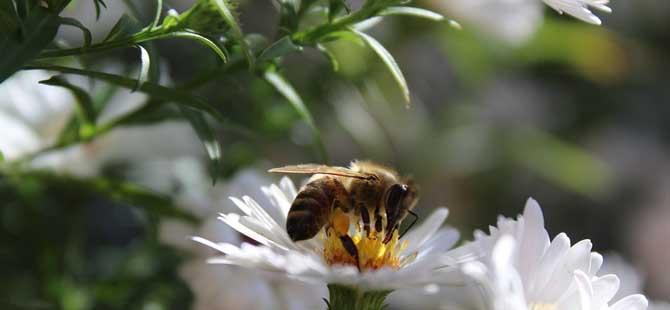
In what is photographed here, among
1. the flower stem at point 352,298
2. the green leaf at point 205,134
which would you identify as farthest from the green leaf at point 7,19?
the flower stem at point 352,298

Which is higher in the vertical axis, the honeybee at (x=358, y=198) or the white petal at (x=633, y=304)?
the white petal at (x=633, y=304)

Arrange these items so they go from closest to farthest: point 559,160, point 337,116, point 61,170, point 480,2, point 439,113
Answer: point 61,170, point 337,116, point 480,2, point 559,160, point 439,113

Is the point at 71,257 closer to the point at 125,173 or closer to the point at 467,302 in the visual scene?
the point at 125,173

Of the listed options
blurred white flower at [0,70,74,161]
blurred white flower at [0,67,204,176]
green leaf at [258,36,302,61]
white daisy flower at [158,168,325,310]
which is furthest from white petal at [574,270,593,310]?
blurred white flower at [0,70,74,161]

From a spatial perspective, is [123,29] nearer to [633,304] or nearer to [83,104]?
[83,104]

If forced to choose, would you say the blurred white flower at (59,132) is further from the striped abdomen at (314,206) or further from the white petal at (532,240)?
the white petal at (532,240)

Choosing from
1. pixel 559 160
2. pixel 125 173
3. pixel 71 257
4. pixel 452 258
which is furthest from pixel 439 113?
pixel 452 258
